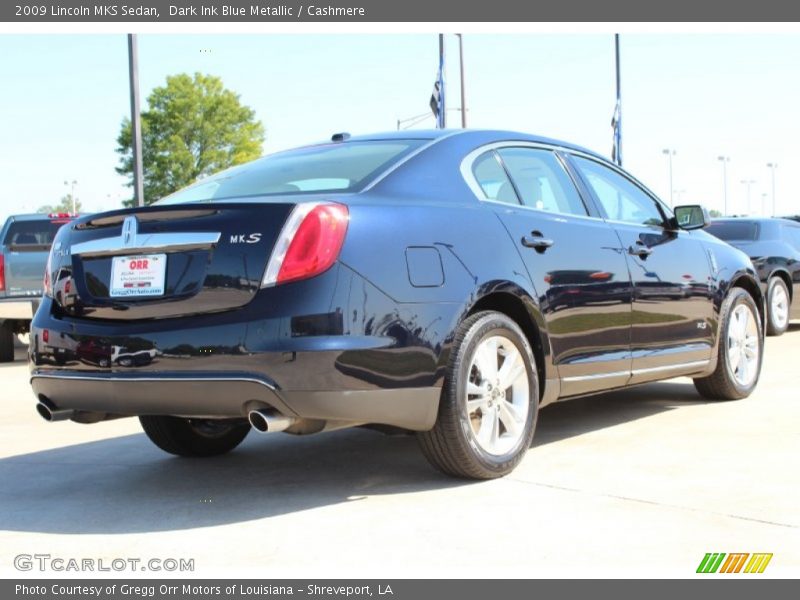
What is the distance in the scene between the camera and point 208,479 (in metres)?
5.02

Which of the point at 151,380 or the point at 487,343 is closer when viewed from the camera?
the point at 151,380

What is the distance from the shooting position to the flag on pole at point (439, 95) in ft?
85.0

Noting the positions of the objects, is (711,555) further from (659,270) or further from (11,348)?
(11,348)

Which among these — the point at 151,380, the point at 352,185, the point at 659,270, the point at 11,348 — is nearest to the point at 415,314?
the point at 352,185

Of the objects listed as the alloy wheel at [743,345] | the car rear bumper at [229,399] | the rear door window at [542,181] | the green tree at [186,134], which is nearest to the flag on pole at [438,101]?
the alloy wheel at [743,345]

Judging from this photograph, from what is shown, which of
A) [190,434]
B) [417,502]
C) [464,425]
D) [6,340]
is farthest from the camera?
[6,340]

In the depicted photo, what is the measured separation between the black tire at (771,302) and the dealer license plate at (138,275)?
35.7 feet

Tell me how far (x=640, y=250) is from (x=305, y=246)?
96.6 inches

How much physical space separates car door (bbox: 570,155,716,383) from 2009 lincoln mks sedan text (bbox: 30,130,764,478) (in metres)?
0.16

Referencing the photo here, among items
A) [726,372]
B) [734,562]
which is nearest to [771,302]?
[726,372]

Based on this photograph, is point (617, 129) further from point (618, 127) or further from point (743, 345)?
point (743, 345)

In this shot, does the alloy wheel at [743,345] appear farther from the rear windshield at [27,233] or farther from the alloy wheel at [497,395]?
the rear windshield at [27,233]

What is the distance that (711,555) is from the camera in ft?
11.4
